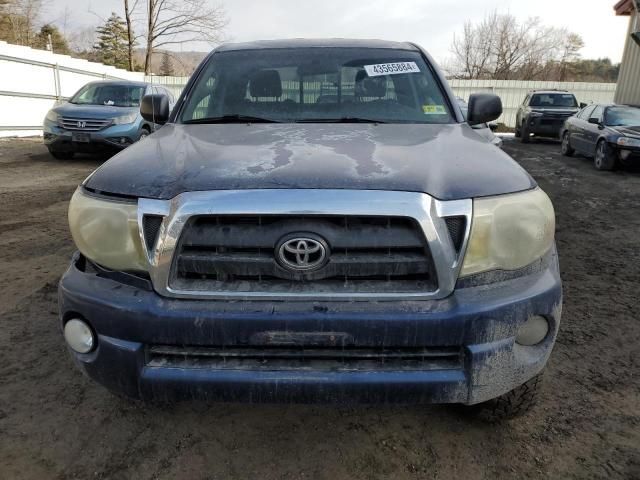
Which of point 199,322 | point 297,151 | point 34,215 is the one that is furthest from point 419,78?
point 34,215

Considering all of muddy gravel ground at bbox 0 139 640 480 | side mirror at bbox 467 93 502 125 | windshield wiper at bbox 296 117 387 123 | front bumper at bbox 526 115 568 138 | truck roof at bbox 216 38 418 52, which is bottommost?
muddy gravel ground at bbox 0 139 640 480

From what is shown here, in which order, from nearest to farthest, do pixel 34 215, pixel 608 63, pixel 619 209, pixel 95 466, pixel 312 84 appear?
pixel 95 466
pixel 312 84
pixel 34 215
pixel 619 209
pixel 608 63

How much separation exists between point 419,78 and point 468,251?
68.9 inches

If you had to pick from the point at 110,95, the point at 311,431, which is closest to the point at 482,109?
the point at 311,431

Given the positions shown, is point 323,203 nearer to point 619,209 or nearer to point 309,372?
point 309,372

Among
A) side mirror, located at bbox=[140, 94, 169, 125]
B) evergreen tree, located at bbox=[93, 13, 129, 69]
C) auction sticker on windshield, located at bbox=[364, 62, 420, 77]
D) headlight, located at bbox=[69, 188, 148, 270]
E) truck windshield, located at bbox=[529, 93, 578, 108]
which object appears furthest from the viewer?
evergreen tree, located at bbox=[93, 13, 129, 69]

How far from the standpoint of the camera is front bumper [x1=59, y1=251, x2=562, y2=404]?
5.54ft

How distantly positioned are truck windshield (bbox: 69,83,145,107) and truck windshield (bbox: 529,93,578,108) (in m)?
13.2

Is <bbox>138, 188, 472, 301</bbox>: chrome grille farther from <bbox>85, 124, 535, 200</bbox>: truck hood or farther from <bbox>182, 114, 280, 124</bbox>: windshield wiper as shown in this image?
<bbox>182, 114, 280, 124</bbox>: windshield wiper

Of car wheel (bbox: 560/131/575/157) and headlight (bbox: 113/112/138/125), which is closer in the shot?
headlight (bbox: 113/112/138/125)

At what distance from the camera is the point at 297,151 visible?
2076 millimetres

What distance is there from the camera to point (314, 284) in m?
1.75

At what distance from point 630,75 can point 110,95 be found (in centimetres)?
1626

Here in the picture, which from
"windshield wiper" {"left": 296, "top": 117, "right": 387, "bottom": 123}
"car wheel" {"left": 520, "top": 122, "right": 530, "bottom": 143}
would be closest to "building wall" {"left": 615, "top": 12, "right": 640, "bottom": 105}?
"car wheel" {"left": 520, "top": 122, "right": 530, "bottom": 143}
